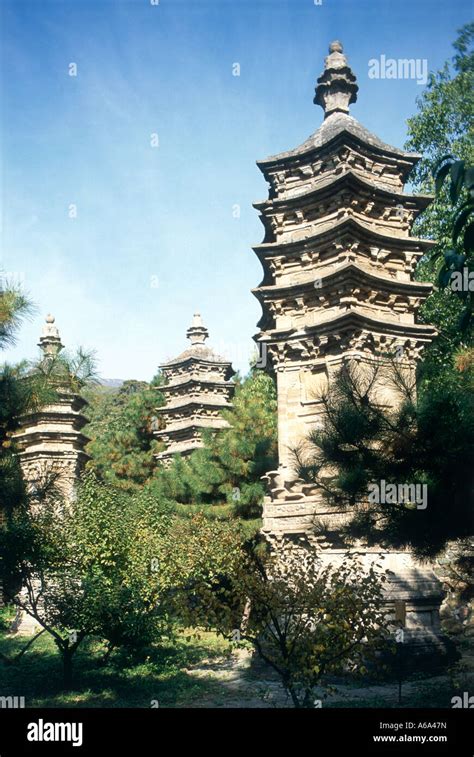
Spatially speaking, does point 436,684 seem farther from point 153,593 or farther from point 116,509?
point 116,509

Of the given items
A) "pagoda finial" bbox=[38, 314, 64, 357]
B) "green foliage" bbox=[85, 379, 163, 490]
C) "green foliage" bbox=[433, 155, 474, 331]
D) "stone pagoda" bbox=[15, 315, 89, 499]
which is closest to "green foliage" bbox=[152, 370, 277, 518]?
"stone pagoda" bbox=[15, 315, 89, 499]

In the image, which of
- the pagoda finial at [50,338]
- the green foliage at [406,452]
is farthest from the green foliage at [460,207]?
the pagoda finial at [50,338]

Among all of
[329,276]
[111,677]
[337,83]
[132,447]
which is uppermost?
[337,83]

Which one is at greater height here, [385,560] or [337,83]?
[337,83]

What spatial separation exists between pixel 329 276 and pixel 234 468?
5.61 m

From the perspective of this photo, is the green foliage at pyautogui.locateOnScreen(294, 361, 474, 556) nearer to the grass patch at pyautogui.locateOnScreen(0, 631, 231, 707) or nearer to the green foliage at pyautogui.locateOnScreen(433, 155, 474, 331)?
the green foliage at pyautogui.locateOnScreen(433, 155, 474, 331)

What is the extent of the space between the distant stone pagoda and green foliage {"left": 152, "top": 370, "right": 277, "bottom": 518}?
667cm

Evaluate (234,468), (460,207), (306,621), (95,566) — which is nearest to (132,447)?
(234,468)

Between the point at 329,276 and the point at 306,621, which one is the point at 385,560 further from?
the point at 329,276

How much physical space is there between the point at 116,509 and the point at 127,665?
2.92 metres

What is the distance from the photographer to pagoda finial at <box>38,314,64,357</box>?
18.5m

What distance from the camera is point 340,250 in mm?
13352

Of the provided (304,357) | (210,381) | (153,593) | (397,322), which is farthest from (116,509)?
(210,381)
